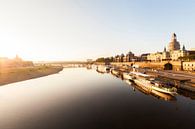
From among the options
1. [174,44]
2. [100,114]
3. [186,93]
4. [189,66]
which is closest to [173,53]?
[174,44]

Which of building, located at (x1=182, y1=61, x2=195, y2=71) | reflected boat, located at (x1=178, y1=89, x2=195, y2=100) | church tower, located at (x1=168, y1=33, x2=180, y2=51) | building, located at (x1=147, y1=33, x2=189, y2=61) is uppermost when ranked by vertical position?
church tower, located at (x1=168, y1=33, x2=180, y2=51)

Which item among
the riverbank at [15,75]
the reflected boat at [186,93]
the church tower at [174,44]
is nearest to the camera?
the reflected boat at [186,93]

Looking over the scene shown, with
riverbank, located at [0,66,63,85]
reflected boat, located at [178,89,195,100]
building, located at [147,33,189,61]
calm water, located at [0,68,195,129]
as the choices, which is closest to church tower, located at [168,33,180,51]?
building, located at [147,33,189,61]

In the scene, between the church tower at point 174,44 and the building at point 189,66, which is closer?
the building at point 189,66

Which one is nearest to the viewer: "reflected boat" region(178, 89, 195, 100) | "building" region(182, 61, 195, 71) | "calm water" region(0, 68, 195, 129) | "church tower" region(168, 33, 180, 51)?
"calm water" region(0, 68, 195, 129)

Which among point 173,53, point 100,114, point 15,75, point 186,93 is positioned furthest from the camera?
point 173,53

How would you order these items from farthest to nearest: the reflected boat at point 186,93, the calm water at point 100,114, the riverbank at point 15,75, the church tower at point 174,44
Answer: the church tower at point 174,44, the riverbank at point 15,75, the reflected boat at point 186,93, the calm water at point 100,114

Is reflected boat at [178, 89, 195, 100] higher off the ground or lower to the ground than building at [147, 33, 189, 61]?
lower

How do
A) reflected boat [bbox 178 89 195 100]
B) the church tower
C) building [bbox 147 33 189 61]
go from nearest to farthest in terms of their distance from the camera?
reflected boat [bbox 178 89 195 100], building [bbox 147 33 189 61], the church tower

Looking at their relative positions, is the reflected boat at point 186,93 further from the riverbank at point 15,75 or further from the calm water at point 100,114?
the riverbank at point 15,75

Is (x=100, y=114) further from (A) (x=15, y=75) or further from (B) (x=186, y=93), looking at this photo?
(A) (x=15, y=75)

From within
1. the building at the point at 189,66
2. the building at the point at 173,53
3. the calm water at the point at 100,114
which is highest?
the building at the point at 173,53

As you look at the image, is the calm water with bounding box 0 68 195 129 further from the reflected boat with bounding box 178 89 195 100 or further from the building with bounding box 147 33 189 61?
the building with bounding box 147 33 189 61

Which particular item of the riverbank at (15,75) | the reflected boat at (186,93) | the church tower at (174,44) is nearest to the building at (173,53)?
the church tower at (174,44)
